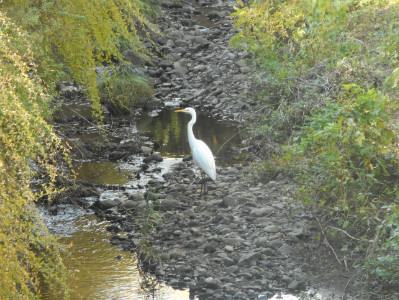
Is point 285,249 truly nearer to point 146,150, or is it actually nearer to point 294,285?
point 294,285

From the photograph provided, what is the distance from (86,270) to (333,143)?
258cm

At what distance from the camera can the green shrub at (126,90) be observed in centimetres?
1036

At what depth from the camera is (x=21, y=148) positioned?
9.50 ft

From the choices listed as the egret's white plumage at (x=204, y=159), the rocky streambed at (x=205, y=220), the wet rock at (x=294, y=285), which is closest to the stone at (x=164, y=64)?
the rocky streambed at (x=205, y=220)

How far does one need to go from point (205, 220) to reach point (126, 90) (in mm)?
5546

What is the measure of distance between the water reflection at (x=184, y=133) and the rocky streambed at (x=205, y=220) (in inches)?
8.2

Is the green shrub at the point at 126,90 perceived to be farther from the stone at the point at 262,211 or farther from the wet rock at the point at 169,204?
the stone at the point at 262,211

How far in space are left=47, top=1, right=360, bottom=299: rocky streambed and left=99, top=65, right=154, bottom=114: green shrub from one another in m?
0.37

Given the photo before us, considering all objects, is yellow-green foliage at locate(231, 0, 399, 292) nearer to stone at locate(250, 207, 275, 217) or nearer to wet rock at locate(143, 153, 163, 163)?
stone at locate(250, 207, 275, 217)

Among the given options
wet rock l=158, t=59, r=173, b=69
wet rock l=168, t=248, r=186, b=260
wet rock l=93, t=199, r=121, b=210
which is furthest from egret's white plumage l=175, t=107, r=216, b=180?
wet rock l=158, t=59, r=173, b=69

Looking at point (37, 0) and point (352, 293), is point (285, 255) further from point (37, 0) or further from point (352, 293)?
point (37, 0)

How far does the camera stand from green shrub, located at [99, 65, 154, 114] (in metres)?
10.4

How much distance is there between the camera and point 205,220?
575cm

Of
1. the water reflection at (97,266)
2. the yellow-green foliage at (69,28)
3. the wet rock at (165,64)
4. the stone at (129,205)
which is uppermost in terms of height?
the yellow-green foliage at (69,28)
